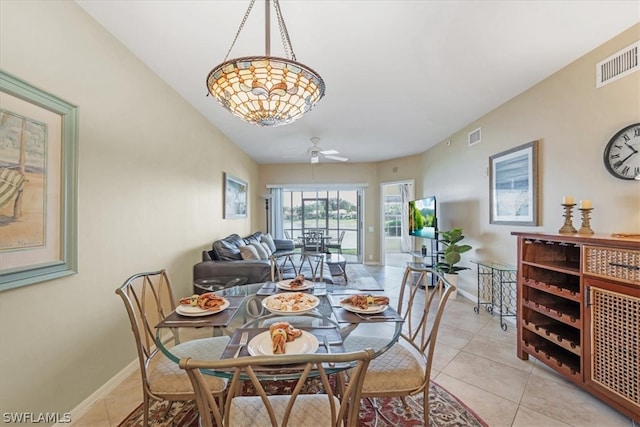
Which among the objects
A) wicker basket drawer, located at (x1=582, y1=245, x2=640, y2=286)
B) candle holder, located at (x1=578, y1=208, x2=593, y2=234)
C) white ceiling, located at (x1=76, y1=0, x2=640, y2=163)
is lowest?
wicker basket drawer, located at (x1=582, y1=245, x2=640, y2=286)

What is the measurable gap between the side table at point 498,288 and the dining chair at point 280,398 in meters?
2.94

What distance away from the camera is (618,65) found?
224 centimetres

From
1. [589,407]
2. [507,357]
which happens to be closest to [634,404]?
[589,407]

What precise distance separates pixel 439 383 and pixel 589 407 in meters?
0.93

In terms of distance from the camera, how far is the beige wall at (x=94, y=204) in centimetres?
152

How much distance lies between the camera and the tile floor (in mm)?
1801

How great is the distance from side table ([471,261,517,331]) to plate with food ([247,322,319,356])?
115 inches

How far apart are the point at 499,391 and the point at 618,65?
2687 mm

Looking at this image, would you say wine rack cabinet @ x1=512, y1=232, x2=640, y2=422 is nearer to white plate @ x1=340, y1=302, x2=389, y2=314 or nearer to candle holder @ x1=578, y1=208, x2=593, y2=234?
candle holder @ x1=578, y1=208, x2=593, y2=234

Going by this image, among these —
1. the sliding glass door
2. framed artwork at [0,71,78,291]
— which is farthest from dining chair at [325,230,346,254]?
framed artwork at [0,71,78,291]

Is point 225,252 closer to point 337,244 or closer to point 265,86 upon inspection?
point 265,86

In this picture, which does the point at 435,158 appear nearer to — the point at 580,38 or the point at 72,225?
the point at 580,38

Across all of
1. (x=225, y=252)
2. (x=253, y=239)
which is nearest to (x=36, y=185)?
(x=225, y=252)

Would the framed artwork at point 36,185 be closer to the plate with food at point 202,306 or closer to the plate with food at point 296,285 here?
the plate with food at point 202,306
